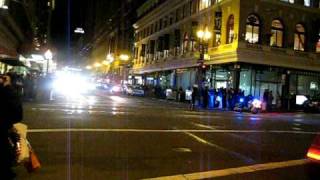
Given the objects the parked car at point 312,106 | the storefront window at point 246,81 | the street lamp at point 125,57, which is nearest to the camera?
the parked car at point 312,106

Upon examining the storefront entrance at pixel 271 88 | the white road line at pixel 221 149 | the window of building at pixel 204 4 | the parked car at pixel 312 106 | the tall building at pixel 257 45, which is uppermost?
the window of building at pixel 204 4

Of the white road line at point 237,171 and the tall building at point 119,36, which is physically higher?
the tall building at point 119,36

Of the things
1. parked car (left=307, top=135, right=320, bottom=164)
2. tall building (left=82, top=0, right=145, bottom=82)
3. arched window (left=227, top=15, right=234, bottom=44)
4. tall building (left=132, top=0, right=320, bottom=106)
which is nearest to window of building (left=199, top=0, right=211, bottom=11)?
tall building (left=132, top=0, right=320, bottom=106)

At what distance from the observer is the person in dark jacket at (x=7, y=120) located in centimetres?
781

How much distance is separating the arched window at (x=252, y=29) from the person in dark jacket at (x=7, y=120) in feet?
130

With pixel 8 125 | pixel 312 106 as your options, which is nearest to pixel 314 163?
pixel 8 125

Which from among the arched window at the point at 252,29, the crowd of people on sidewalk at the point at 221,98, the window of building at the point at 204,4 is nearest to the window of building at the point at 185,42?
the window of building at the point at 204,4

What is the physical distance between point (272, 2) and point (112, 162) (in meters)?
39.7

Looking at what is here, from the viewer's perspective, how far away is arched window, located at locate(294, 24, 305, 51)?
4975 cm

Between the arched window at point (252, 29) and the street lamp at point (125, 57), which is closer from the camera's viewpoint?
the arched window at point (252, 29)

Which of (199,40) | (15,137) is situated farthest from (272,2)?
(15,137)

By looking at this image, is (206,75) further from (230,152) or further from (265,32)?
(230,152)

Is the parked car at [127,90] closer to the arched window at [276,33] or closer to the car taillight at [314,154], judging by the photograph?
the arched window at [276,33]

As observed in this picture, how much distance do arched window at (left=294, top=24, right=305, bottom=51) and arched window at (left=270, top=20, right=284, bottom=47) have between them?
6.32 feet
